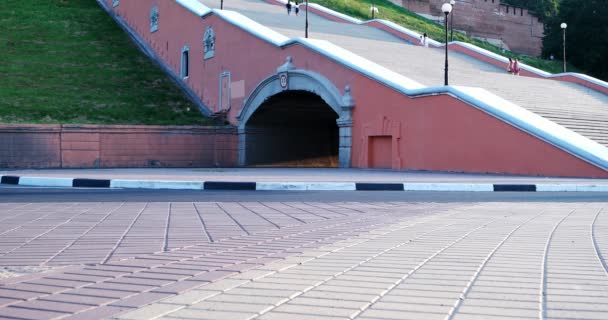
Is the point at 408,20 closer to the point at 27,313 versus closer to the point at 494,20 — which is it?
the point at 494,20

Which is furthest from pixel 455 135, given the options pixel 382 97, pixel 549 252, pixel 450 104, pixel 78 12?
pixel 78 12

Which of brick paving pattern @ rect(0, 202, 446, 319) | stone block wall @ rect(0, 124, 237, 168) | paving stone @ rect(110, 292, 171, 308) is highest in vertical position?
stone block wall @ rect(0, 124, 237, 168)

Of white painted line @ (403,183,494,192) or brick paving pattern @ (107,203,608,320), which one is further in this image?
white painted line @ (403,183,494,192)

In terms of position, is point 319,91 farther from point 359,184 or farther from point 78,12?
point 78,12

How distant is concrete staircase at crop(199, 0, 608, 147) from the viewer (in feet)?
70.0

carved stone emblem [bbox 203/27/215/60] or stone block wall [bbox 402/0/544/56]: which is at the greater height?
stone block wall [bbox 402/0/544/56]

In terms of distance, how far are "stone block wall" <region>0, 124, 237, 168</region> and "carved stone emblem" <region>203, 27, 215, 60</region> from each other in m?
4.41

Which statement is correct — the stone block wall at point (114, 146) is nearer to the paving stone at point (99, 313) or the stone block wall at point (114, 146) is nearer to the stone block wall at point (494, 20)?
the paving stone at point (99, 313)

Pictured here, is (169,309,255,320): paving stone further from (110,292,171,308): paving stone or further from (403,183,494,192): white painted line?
(403,183,494,192): white painted line

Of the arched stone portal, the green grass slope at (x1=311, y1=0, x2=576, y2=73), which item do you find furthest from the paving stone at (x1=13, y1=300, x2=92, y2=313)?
the green grass slope at (x1=311, y1=0, x2=576, y2=73)

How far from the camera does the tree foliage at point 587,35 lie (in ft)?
180

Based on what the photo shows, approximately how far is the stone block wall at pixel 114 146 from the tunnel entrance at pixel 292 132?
1.04 meters

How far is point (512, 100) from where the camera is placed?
22.2m

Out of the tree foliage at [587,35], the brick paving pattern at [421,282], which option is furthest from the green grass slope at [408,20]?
the brick paving pattern at [421,282]
